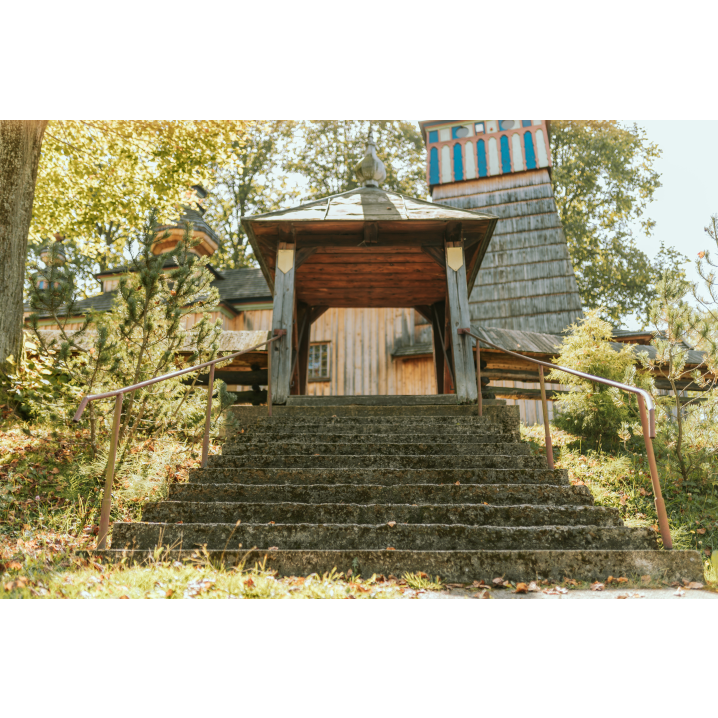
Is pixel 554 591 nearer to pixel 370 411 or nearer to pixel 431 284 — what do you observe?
pixel 370 411

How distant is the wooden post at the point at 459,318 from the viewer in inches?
296

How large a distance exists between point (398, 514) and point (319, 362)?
37.2ft

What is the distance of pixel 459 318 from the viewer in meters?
7.90

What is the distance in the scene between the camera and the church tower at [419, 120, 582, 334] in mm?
15070

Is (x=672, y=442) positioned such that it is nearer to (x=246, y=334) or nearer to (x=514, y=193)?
(x=246, y=334)

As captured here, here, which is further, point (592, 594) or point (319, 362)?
point (319, 362)

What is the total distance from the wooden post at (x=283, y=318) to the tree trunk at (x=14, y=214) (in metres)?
3.45

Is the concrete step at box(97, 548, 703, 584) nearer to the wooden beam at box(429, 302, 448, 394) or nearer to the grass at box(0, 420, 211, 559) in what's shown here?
the grass at box(0, 420, 211, 559)

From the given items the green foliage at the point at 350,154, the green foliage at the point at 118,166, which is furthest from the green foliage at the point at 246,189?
the green foliage at the point at 118,166

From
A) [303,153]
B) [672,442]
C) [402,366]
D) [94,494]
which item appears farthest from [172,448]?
[303,153]

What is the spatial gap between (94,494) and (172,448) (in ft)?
3.86

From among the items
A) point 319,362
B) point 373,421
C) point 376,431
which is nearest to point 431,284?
point 373,421

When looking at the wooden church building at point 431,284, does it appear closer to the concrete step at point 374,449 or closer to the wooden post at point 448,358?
the wooden post at point 448,358
